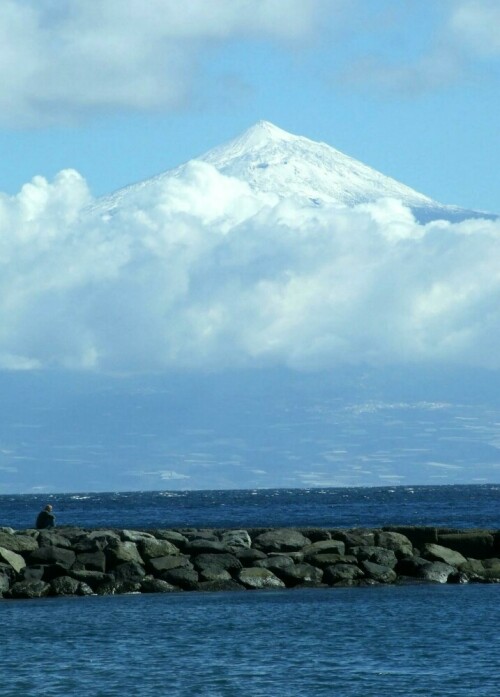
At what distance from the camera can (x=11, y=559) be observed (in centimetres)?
3441

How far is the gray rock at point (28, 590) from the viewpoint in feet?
111

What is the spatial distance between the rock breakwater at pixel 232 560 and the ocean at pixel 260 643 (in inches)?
27.6

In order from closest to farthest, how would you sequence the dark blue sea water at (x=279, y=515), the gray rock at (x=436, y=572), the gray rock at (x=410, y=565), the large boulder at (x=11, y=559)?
the large boulder at (x=11, y=559)
the gray rock at (x=436, y=572)
the gray rock at (x=410, y=565)
the dark blue sea water at (x=279, y=515)

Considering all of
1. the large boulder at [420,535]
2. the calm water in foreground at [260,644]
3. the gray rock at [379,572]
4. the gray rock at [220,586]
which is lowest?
the calm water in foreground at [260,644]

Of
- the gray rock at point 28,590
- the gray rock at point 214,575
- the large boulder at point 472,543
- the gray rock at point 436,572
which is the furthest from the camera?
the large boulder at point 472,543

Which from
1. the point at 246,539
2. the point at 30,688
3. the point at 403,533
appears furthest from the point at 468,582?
the point at 30,688

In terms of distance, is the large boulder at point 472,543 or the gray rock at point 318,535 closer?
the gray rock at point 318,535

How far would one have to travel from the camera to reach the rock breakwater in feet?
113

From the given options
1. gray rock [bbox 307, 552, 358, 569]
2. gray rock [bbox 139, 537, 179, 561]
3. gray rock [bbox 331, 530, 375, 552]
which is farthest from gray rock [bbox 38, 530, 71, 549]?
gray rock [bbox 331, 530, 375, 552]

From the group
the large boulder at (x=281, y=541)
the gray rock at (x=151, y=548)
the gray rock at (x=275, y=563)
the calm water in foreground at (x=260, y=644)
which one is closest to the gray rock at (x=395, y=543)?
the large boulder at (x=281, y=541)

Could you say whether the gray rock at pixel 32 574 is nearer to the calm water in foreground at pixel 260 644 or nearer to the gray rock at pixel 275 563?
the calm water in foreground at pixel 260 644

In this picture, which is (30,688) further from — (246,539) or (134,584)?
(246,539)

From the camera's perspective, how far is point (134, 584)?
34.5 m

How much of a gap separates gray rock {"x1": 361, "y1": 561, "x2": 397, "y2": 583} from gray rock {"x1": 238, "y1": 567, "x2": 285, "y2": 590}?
2.20 m
